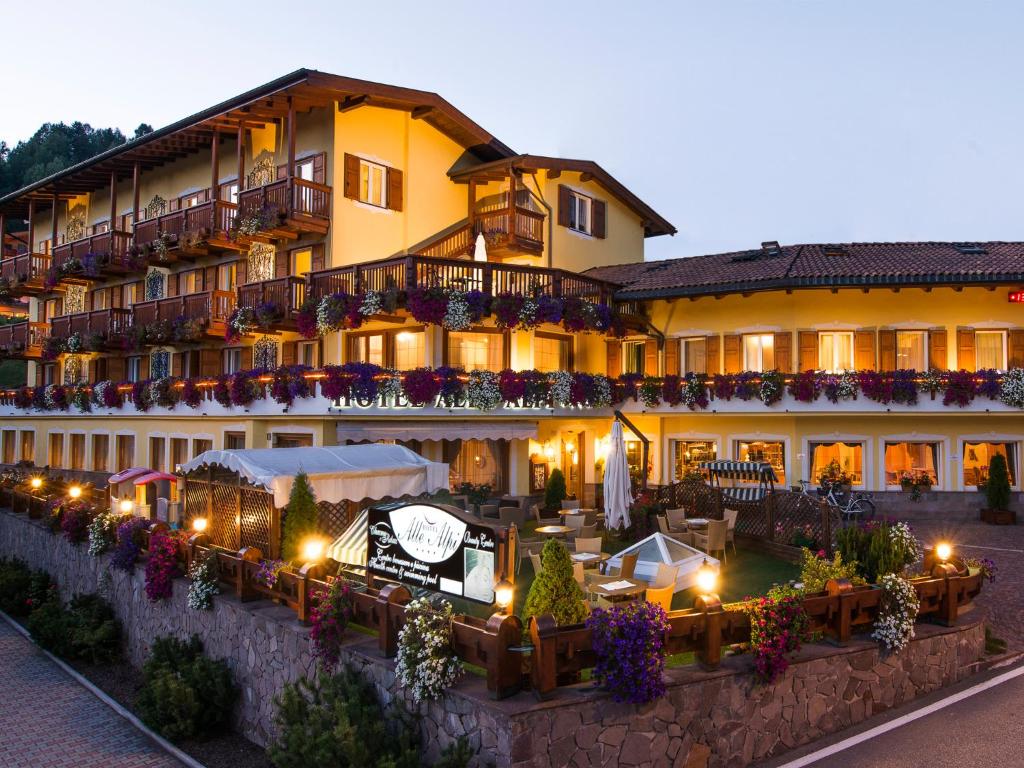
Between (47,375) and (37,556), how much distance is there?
19.8 m

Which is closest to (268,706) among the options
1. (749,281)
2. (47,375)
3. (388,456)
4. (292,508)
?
(292,508)

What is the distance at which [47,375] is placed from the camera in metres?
38.0

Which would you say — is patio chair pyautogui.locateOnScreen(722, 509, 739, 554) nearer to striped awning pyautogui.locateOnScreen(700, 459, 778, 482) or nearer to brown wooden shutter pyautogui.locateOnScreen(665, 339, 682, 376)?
striped awning pyautogui.locateOnScreen(700, 459, 778, 482)

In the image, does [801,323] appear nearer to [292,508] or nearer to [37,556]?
[292,508]

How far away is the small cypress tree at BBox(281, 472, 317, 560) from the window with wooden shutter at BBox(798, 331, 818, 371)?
15.8 m

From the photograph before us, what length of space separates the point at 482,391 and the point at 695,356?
792cm

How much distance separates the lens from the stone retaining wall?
306 inches

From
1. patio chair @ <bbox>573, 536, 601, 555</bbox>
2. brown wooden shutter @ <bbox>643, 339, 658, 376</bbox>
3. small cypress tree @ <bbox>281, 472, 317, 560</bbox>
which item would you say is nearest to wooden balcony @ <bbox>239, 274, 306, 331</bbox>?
small cypress tree @ <bbox>281, 472, 317, 560</bbox>

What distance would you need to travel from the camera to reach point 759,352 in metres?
24.9

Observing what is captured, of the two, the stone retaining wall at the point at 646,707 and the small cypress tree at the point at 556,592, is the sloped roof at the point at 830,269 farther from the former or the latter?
the small cypress tree at the point at 556,592

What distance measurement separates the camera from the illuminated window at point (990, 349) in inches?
921

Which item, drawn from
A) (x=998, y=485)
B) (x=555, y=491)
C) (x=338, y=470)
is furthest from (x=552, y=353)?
(x=998, y=485)

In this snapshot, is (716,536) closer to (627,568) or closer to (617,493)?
(627,568)

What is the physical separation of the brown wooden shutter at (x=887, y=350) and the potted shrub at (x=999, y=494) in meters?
3.64
